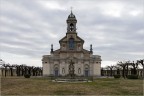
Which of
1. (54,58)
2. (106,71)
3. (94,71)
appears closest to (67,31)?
(54,58)

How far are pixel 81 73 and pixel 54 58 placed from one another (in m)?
9.24

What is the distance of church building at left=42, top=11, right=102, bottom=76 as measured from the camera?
8845 centimetres

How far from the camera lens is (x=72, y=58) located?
289ft

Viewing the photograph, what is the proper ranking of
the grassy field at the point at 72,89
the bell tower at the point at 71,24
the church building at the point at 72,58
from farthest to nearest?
the bell tower at the point at 71,24
the church building at the point at 72,58
the grassy field at the point at 72,89

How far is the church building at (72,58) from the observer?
88.4 metres

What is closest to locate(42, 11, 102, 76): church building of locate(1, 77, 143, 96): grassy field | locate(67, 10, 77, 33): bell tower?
locate(67, 10, 77, 33): bell tower

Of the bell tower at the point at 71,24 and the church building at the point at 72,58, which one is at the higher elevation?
the bell tower at the point at 71,24

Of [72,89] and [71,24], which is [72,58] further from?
[72,89]

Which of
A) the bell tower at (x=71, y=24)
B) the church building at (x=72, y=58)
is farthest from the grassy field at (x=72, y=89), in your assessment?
the bell tower at (x=71, y=24)

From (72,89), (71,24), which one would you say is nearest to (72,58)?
(71,24)

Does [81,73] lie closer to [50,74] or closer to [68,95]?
[50,74]

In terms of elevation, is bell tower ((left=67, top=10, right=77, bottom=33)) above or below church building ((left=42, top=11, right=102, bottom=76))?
A: above

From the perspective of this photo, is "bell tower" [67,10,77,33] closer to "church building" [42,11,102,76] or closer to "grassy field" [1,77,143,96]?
"church building" [42,11,102,76]

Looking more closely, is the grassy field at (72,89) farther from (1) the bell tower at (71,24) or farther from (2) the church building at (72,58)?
(1) the bell tower at (71,24)
